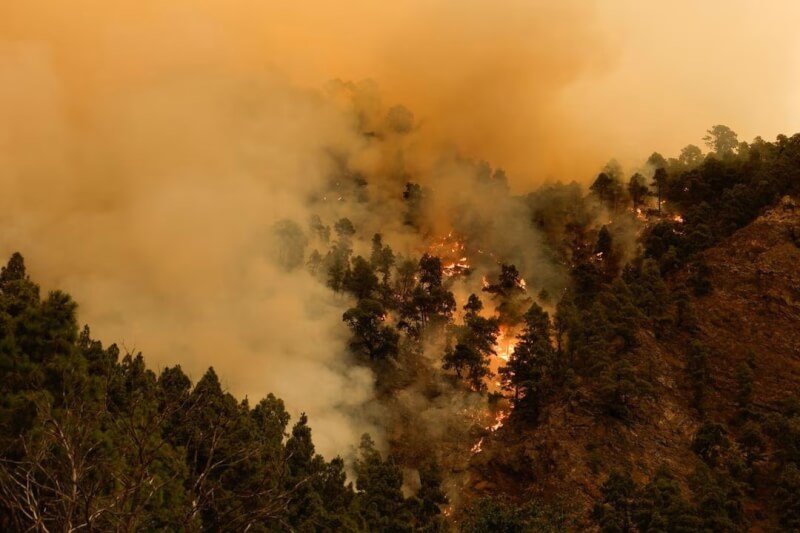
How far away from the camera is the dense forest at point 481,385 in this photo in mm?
22781

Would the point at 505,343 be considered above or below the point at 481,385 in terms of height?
above

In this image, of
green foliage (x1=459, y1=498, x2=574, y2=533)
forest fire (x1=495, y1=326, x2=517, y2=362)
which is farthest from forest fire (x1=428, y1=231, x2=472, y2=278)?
green foliage (x1=459, y1=498, x2=574, y2=533)

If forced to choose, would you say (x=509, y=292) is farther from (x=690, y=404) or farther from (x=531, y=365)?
(x=690, y=404)

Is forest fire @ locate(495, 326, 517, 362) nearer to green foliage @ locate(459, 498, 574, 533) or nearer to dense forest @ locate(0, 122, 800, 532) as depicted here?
dense forest @ locate(0, 122, 800, 532)

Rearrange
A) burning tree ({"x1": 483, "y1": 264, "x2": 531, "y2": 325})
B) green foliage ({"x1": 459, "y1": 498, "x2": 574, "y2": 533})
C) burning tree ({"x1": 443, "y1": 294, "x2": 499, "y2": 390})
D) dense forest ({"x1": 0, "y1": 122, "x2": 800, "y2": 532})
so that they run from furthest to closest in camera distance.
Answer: burning tree ({"x1": 483, "y1": 264, "x2": 531, "y2": 325})
burning tree ({"x1": 443, "y1": 294, "x2": 499, "y2": 390})
green foliage ({"x1": 459, "y1": 498, "x2": 574, "y2": 533})
dense forest ({"x1": 0, "y1": 122, "x2": 800, "y2": 532})

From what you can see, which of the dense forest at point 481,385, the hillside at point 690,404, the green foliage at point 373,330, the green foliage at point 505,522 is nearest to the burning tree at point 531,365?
the dense forest at point 481,385

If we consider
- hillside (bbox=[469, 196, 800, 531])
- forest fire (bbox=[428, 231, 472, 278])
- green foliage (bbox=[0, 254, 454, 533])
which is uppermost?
forest fire (bbox=[428, 231, 472, 278])

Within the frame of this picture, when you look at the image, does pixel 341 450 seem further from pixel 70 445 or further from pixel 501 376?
pixel 70 445

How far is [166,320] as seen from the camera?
76938 mm

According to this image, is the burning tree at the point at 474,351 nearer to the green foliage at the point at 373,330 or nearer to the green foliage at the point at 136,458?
the green foliage at the point at 373,330

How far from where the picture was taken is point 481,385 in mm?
64625

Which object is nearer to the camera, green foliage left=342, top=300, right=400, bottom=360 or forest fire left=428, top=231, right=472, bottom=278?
green foliage left=342, top=300, right=400, bottom=360

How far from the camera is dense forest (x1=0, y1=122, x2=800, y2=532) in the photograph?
22.8 metres

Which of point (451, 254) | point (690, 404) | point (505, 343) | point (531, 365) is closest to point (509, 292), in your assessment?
point (505, 343)
